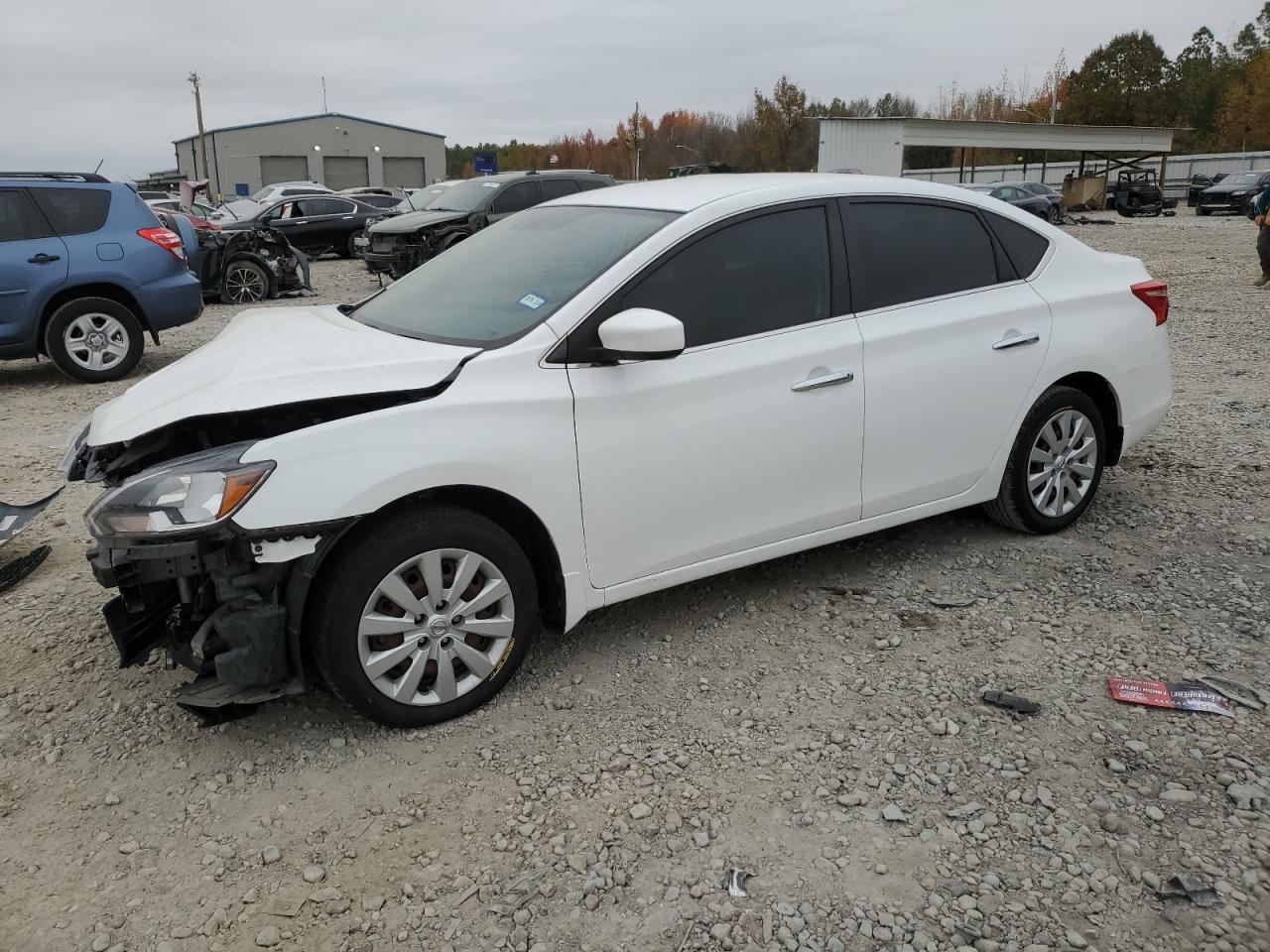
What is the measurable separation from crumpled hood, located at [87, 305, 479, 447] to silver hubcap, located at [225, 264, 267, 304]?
11410mm

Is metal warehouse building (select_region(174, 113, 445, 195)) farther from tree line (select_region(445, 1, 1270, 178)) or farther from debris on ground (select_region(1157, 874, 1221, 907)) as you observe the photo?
debris on ground (select_region(1157, 874, 1221, 907))

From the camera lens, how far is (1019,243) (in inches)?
173

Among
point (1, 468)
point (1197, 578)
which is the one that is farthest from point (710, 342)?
point (1, 468)

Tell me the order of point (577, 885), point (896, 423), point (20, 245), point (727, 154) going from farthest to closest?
point (727, 154) < point (20, 245) < point (896, 423) < point (577, 885)

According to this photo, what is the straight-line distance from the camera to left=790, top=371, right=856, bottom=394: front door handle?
142 inches

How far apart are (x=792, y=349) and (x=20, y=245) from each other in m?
7.52

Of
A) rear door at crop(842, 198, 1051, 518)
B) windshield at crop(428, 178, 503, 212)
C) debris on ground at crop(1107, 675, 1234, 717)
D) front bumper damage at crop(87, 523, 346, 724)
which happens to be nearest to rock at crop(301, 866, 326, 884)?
front bumper damage at crop(87, 523, 346, 724)

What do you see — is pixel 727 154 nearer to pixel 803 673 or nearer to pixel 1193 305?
pixel 1193 305

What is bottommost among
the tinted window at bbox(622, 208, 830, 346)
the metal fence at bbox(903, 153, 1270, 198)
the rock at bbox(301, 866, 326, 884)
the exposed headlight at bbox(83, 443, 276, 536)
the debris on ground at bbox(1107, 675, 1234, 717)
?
the rock at bbox(301, 866, 326, 884)

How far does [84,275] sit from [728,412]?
732 centimetres

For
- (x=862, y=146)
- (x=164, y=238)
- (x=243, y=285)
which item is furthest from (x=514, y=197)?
(x=862, y=146)

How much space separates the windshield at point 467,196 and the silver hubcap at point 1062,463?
490 inches

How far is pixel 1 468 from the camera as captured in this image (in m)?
6.21

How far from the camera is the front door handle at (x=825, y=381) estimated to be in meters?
3.62
